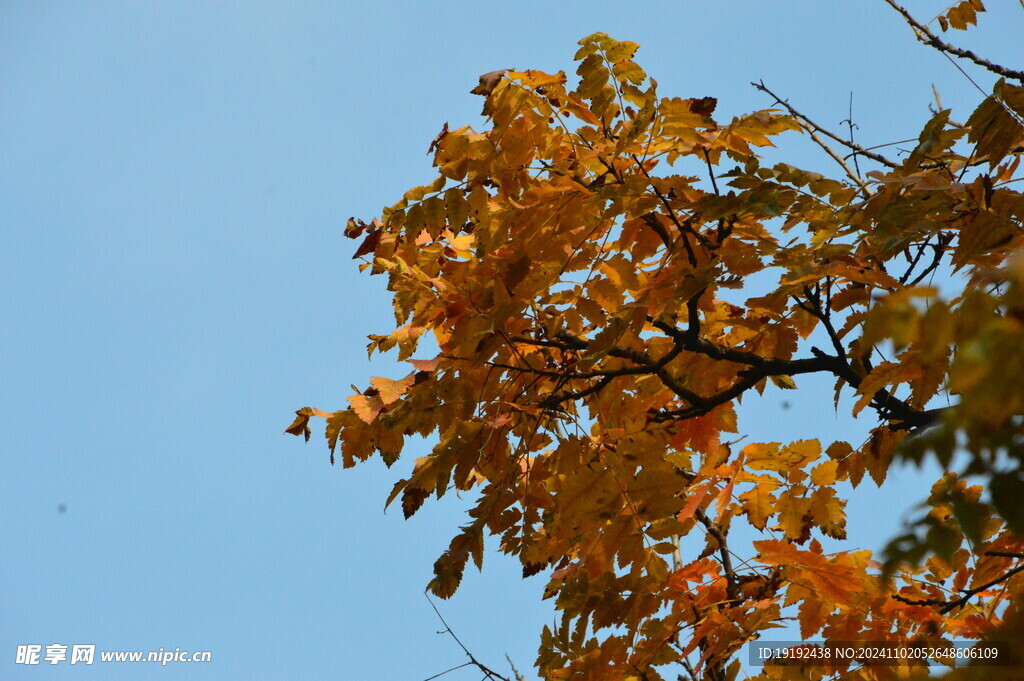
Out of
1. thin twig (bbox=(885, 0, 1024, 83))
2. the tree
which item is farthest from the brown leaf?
thin twig (bbox=(885, 0, 1024, 83))

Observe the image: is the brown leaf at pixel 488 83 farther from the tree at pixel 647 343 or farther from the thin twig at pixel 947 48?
the thin twig at pixel 947 48

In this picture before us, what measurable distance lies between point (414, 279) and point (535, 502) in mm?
1008

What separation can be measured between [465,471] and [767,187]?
124 cm

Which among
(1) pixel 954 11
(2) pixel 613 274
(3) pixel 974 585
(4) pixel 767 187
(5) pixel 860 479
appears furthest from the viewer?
(1) pixel 954 11

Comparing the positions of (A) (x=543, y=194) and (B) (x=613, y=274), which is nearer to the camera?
(A) (x=543, y=194)

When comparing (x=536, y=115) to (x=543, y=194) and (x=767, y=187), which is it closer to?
(x=543, y=194)

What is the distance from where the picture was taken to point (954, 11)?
12.1 feet

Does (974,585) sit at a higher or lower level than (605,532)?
lower

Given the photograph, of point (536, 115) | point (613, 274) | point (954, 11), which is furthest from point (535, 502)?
point (954, 11)

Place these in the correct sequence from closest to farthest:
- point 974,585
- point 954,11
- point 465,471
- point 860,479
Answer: point 465,471 → point 860,479 → point 974,585 → point 954,11

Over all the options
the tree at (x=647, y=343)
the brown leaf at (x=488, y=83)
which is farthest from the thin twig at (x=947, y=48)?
the brown leaf at (x=488, y=83)

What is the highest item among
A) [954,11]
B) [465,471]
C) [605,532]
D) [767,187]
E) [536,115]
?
[954,11]

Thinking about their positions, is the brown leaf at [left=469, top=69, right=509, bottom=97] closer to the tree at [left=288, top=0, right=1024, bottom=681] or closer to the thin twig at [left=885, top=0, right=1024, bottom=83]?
the tree at [left=288, top=0, right=1024, bottom=681]

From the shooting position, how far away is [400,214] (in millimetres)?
2541
